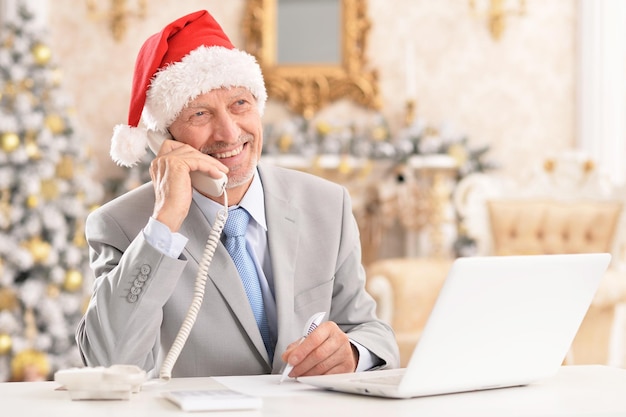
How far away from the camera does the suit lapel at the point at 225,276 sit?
1.82m

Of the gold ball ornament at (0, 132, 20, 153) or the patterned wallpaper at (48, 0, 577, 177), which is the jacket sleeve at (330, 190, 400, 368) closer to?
the gold ball ornament at (0, 132, 20, 153)

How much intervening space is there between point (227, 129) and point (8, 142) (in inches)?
130

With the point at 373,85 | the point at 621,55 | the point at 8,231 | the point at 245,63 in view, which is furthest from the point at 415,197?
the point at 245,63

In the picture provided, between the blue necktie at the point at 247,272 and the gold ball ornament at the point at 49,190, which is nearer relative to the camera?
the blue necktie at the point at 247,272

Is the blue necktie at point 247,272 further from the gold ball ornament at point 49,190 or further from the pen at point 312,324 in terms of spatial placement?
the gold ball ornament at point 49,190

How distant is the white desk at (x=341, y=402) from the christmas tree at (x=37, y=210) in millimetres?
3648

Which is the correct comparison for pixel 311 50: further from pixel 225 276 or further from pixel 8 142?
pixel 225 276

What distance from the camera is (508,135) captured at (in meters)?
6.08

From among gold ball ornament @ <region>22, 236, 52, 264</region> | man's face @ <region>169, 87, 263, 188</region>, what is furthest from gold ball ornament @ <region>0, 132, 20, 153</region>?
man's face @ <region>169, 87, 263, 188</region>

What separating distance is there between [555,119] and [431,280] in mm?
2071

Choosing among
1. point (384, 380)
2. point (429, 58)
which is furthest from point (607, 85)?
point (384, 380)

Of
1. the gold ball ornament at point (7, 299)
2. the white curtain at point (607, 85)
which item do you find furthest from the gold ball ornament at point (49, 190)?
the white curtain at point (607, 85)

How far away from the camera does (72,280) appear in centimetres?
510

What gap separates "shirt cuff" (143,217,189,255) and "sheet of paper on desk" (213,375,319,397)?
0.80 ft
